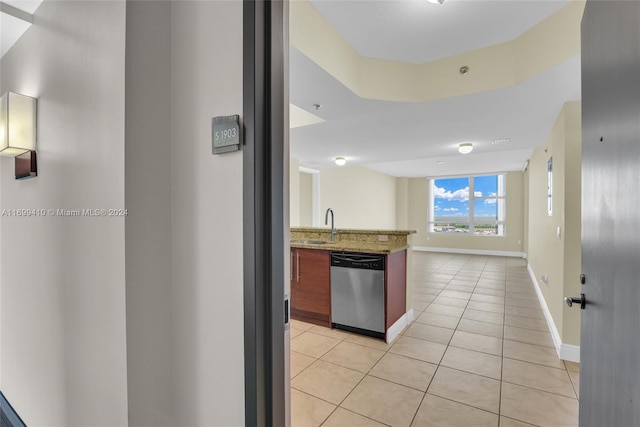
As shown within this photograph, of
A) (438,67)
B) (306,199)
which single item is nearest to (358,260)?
(438,67)

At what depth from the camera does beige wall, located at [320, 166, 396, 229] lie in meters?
7.17

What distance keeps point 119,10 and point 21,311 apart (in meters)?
1.67

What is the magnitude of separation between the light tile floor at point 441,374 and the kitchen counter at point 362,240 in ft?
3.06

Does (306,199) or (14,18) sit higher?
(14,18)

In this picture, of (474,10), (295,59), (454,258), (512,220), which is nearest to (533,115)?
(474,10)

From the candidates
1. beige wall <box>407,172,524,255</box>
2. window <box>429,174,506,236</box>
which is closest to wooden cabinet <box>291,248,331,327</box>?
beige wall <box>407,172,524,255</box>

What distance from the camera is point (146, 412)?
39.8 inches

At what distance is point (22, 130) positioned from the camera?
1485mm

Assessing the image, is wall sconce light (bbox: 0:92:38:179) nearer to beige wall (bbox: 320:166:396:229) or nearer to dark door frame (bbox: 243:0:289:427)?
dark door frame (bbox: 243:0:289:427)

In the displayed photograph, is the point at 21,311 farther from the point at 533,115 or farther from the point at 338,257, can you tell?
the point at 533,115

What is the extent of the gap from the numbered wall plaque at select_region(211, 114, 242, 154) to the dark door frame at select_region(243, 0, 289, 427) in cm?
3

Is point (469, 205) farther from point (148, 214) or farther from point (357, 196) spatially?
point (148, 214)

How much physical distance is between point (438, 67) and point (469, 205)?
7.55 m

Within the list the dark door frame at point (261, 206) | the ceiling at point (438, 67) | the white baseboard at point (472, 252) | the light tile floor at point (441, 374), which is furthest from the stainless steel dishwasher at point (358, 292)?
the white baseboard at point (472, 252)
